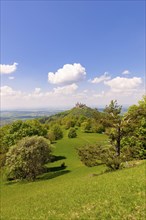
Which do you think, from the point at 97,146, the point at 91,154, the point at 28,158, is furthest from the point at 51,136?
the point at 91,154

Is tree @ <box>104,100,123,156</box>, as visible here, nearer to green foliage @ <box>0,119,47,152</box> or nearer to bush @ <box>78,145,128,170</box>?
bush @ <box>78,145,128,170</box>

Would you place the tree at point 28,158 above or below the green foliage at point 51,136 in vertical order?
above

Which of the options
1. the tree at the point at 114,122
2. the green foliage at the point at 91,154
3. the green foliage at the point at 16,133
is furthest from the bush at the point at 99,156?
the green foliage at the point at 16,133

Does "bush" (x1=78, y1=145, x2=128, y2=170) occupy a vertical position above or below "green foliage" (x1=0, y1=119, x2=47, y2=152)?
above

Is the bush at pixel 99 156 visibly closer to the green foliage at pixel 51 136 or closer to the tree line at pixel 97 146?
the tree line at pixel 97 146

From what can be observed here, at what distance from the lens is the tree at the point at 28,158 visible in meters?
50.1

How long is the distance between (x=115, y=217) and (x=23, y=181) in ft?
144

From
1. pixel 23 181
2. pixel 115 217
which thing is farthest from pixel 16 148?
pixel 115 217

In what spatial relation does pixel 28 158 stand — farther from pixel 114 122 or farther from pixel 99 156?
pixel 114 122

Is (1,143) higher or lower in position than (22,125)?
lower

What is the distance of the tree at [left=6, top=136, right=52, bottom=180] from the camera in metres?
50.1

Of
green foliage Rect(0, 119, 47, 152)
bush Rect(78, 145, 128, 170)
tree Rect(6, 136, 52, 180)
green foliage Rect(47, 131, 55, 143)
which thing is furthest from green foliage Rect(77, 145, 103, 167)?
green foliage Rect(47, 131, 55, 143)

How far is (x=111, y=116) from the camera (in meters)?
31.5

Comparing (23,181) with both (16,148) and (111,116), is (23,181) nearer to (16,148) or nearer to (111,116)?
(16,148)
